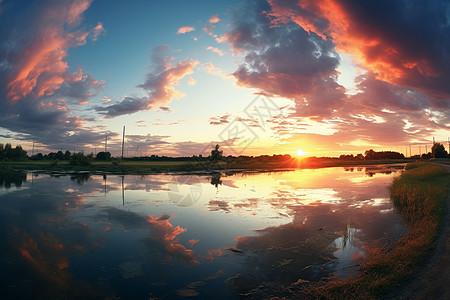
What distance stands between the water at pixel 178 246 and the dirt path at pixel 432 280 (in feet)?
5.82

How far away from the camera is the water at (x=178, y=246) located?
779 centimetres

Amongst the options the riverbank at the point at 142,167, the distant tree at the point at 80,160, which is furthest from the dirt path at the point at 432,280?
the distant tree at the point at 80,160

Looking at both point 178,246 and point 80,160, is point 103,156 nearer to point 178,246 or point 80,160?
point 80,160

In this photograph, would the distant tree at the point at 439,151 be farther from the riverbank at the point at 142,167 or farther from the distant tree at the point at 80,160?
the distant tree at the point at 80,160

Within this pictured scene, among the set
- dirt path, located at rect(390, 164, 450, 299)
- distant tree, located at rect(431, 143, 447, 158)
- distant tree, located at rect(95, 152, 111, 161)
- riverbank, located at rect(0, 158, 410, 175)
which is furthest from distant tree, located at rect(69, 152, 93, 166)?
distant tree, located at rect(431, 143, 447, 158)

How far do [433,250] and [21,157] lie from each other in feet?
538

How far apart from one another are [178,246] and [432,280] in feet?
29.2

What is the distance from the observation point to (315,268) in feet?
28.6

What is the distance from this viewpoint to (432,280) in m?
7.35

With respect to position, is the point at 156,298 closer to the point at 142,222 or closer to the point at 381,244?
the point at 142,222

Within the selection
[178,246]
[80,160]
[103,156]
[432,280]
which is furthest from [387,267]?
[103,156]

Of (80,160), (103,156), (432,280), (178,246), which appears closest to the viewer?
(432,280)

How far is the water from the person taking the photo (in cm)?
779

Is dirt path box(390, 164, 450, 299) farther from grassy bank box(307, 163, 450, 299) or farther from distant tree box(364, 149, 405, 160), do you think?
distant tree box(364, 149, 405, 160)
